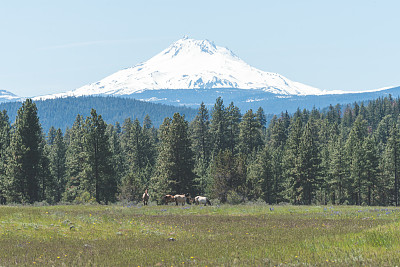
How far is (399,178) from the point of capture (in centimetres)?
8669

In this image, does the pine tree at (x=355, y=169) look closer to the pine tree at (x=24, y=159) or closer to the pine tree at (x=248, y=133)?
the pine tree at (x=248, y=133)

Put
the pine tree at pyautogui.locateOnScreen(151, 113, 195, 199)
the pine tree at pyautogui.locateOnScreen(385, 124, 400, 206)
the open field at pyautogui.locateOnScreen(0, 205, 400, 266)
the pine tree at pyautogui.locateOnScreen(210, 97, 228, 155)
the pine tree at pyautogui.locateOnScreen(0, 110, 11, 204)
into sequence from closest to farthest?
the open field at pyautogui.locateOnScreen(0, 205, 400, 266)
the pine tree at pyautogui.locateOnScreen(0, 110, 11, 204)
the pine tree at pyautogui.locateOnScreen(151, 113, 195, 199)
the pine tree at pyautogui.locateOnScreen(385, 124, 400, 206)
the pine tree at pyautogui.locateOnScreen(210, 97, 228, 155)

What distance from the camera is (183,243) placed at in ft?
60.2

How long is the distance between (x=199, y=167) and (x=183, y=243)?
73.3m

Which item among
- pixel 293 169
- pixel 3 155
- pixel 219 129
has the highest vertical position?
pixel 219 129

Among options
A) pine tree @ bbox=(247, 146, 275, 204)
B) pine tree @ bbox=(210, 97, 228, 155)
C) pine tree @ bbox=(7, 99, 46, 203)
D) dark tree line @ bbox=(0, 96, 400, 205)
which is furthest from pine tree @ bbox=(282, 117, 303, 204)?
pine tree @ bbox=(7, 99, 46, 203)

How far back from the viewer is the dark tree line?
60.5 m

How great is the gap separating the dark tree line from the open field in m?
32.8

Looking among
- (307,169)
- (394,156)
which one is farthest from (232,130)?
(394,156)

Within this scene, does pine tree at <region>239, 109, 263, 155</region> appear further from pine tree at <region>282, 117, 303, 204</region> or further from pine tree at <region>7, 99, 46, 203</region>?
pine tree at <region>7, 99, 46, 203</region>

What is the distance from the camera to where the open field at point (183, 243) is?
14.2 meters

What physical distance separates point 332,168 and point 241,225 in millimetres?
62239

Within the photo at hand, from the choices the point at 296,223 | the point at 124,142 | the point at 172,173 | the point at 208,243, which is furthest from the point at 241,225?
the point at 124,142

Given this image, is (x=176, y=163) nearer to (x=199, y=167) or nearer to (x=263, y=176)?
(x=263, y=176)
